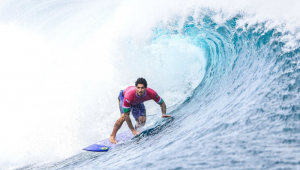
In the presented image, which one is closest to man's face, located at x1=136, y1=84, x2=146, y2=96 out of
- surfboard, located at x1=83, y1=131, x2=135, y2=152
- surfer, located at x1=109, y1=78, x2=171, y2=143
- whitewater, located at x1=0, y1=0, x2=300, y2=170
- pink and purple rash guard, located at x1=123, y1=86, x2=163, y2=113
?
surfer, located at x1=109, y1=78, x2=171, y2=143

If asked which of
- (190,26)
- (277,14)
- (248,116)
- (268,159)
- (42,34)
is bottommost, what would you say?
(268,159)

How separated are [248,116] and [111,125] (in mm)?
3621

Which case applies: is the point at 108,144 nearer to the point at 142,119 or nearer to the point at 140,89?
the point at 142,119

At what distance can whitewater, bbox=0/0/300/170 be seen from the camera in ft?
9.93

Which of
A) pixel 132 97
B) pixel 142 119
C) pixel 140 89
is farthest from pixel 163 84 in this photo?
pixel 140 89

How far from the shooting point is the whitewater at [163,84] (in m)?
3.03

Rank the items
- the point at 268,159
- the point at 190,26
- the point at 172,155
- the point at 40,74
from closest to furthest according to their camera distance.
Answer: the point at 268,159 < the point at 172,155 < the point at 190,26 < the point at 40,74

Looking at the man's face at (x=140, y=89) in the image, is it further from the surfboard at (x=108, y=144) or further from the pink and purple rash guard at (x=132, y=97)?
the surfboard at (x=108, y=144)

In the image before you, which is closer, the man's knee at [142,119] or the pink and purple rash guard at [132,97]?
the pink and purple rash guard at [132,97]

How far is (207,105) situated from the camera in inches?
200

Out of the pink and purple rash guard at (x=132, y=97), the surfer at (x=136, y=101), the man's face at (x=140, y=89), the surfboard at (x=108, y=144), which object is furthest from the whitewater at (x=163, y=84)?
the man's face at (x=140, y=89)

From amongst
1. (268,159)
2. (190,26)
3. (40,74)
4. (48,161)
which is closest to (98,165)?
(48,161)

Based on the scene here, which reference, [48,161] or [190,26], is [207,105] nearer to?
[190,26]

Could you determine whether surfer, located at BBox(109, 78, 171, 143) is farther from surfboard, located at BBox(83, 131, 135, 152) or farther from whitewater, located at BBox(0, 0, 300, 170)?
whitewater, located at BBox(0, 0, 300, 170)
